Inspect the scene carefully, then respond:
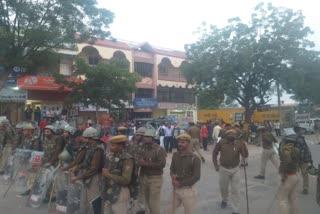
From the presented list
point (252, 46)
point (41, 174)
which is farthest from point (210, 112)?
point (41, 174)

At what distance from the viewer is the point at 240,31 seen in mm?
27734

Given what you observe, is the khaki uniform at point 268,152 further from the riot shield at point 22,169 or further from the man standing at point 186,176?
the riot shield at point 22,169

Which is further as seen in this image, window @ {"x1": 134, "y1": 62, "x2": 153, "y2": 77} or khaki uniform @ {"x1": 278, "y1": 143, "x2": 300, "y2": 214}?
window @ {"x1": 134, "y1": 62, "x2": 153, "y2": 77}

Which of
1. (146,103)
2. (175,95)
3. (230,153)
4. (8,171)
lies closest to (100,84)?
(8,171)

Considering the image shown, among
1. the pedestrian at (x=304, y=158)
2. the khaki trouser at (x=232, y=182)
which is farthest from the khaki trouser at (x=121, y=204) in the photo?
the pedestrian at (x=304, y=158)

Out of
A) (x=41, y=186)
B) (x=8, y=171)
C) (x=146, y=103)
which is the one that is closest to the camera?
(x=41, y=186)

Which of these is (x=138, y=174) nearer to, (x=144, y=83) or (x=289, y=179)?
(x=289, y=179)

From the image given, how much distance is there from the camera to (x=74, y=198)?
5562 millimetres

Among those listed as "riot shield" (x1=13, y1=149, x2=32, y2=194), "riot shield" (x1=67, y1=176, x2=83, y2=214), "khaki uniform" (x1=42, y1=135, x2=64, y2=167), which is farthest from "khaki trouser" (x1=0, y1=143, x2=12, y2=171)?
"riot shield" (x1=67, y1=176, x2=83, y2=214)

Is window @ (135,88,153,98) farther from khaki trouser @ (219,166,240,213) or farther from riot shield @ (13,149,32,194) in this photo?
khaki trouser @ (219,166,240,213)

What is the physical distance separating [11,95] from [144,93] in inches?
678

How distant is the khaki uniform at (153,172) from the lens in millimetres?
5918

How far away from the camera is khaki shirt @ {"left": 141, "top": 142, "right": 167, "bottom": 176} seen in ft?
19.4

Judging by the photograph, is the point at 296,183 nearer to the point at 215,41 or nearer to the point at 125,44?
the point at 215,41
